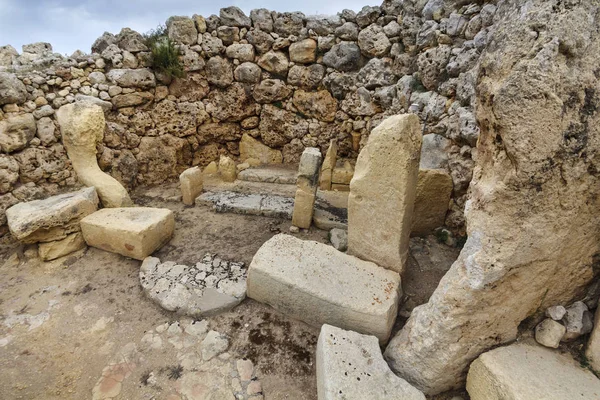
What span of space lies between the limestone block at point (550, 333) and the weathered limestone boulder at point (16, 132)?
5.11m

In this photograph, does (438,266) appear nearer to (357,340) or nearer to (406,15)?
(357,340)

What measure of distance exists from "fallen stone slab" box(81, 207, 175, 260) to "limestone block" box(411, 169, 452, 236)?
281 centimetres

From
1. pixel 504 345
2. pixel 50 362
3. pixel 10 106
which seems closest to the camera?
pixel 504 345

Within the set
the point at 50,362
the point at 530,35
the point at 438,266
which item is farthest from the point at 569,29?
the point at 50,362

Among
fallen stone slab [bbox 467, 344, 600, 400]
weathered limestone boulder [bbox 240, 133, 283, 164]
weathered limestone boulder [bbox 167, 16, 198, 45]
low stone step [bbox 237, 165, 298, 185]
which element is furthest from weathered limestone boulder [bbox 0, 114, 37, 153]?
fallen stone slab [bbox 467, 344, 600, 400]

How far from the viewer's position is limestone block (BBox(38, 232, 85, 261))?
301 cm

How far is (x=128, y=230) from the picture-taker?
9.70ft

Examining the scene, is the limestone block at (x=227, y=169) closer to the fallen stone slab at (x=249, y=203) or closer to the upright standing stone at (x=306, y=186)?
the fallen stone slab at (x=249, y=203)

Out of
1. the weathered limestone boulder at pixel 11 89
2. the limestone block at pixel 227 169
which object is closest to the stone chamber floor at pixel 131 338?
the weathered limestone boulder at pixel 11 89

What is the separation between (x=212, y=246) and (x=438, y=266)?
245 centimetres

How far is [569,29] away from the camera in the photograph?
1244 mm

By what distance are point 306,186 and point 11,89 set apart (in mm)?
3531

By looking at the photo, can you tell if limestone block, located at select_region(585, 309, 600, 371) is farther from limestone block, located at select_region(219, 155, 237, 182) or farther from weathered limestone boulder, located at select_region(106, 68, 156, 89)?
weathered limestone boulder, located at select_region(106, 68, 156, 89)

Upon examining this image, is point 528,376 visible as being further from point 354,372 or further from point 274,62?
point 274,62
